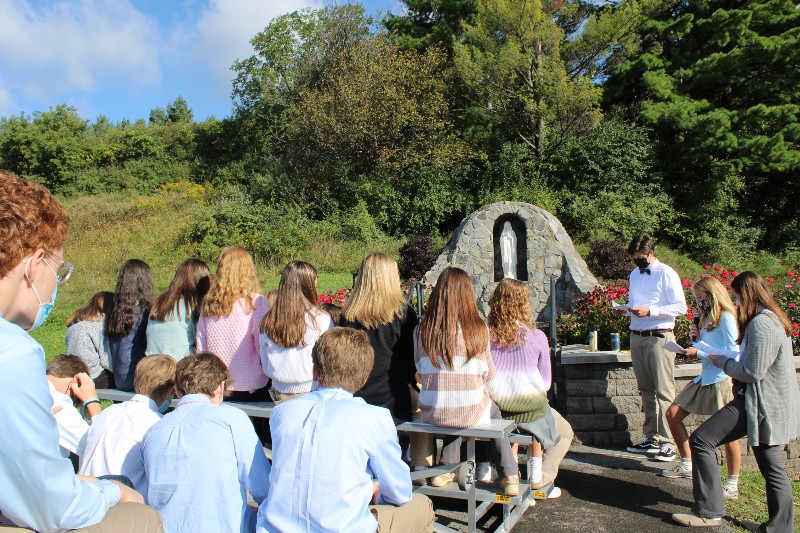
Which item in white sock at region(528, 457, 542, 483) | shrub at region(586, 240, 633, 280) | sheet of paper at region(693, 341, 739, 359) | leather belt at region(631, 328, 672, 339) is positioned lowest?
white sock at region(528, 457, 542, 483)

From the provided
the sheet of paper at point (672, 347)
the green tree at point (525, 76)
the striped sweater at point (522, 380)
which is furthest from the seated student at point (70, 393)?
the green tree at point (525, 76)

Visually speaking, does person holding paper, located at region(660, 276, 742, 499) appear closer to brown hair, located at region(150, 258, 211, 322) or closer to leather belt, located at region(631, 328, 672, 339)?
leather belt, located at region(631, 328, 672, 339)

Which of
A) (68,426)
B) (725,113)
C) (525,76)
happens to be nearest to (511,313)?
(68,426)

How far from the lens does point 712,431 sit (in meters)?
4.40

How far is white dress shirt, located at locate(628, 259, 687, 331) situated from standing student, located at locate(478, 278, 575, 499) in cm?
175

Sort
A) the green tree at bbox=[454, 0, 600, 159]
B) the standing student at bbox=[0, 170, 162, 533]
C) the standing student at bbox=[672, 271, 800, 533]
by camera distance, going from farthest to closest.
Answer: the green tree at bbox=[454, 0, 600, 159] < the standing student at bbox=[672, 271, 800, 533] < the standing student at bbox=[0, 170, 162, 533]

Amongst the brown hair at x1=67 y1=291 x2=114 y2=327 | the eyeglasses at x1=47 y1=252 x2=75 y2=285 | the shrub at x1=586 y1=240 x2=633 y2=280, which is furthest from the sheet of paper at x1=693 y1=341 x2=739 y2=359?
the shrub at x1=586 y1=240 x2=633 y2=280

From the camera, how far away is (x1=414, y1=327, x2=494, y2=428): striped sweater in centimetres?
408

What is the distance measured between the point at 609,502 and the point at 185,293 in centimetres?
369

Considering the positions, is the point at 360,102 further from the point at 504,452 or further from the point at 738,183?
the point at 504,452

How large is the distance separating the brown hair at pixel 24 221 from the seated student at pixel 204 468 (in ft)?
4.19

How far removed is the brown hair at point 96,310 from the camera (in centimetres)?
527

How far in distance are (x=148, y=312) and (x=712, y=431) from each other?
169 inches

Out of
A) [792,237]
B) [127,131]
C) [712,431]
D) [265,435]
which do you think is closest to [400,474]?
[265,435]
